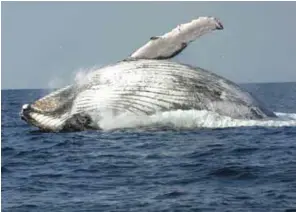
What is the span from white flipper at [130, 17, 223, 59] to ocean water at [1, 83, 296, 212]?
1666 mm

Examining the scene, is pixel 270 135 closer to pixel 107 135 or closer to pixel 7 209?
pixel 107 135

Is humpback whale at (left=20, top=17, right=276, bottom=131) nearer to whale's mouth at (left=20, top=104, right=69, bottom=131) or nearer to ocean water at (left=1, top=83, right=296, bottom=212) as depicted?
whale's mouth at (left=20, top=104, right=69, bottom=131)

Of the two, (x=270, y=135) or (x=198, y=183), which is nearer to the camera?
(x=198, y=183)

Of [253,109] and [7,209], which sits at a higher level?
[253,109]

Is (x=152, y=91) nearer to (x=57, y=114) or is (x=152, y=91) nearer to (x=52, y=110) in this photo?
(x=57, y=114)

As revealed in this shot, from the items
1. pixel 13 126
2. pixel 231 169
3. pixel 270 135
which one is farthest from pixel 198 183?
pixel 13 126

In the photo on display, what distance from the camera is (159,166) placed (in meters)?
12.0

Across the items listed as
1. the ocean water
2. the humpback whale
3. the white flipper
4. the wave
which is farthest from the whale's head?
the white flipper

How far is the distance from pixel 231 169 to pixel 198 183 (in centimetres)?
110

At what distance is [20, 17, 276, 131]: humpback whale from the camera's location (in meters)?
16.2

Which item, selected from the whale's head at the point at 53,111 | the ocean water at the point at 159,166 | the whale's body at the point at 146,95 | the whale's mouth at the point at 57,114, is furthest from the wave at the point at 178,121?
the whale's head at the point at 53,111

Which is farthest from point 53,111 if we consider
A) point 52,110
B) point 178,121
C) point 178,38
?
point 178,38

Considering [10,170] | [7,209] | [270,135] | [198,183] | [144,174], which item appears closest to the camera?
[7,209]

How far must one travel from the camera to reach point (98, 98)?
1638 cm
